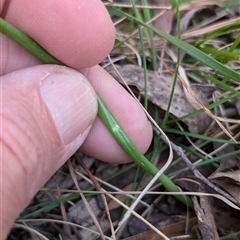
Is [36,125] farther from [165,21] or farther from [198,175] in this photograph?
[165,21]

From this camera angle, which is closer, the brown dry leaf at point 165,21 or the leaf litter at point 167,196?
the leaf litter at point 167,196

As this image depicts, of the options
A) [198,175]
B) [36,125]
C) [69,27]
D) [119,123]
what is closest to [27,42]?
[69,27]

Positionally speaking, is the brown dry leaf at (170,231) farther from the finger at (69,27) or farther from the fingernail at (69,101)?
the finger at (69,27)

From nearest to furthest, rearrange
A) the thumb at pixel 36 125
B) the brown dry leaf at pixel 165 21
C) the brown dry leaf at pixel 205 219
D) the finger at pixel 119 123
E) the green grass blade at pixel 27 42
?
the thumb at pixel 36 125
the green grass blade at pixel 27 42
the brown dry leaf at pixel 205 219
the finger at pixel 119 123
the brown dry leaf at pixel 165 21

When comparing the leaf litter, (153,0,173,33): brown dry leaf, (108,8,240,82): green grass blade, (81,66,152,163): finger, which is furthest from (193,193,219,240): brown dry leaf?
(153,0,173,33): brown dry leaf

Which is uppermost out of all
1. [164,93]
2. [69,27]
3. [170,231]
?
[69,27]

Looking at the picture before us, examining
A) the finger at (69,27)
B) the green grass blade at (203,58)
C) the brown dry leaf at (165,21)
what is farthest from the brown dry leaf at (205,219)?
the brown dry leaf at (165,21)
